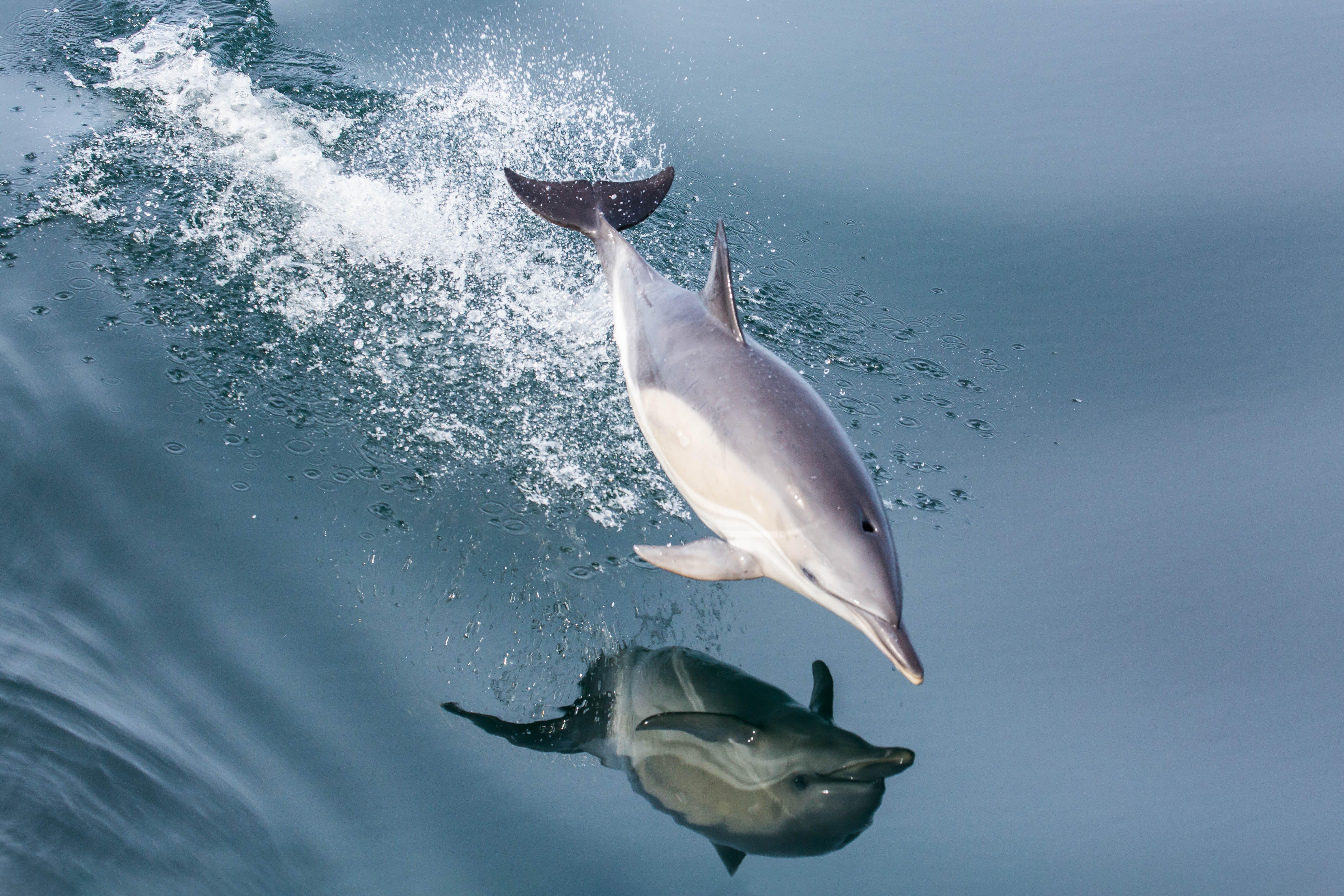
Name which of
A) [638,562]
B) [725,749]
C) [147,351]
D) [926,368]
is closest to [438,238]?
[147,351]

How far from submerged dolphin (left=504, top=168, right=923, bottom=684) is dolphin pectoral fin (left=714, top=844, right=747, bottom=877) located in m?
0.77

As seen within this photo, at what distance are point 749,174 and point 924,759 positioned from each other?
4.61 m

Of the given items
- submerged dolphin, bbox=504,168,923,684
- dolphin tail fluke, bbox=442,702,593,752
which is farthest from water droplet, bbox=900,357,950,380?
dolphin tail fluke, bbox=442,702,593,752

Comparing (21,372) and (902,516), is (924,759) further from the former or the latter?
(21,372)

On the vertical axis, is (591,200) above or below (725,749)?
above

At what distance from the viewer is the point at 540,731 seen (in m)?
3.35

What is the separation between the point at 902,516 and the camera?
14.3ft

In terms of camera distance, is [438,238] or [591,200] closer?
[591,200]

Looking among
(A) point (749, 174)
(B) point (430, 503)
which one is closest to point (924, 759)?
(B) point (430, 503)

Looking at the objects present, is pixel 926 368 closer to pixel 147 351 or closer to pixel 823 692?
pixel 823 692

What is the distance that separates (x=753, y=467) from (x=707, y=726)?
3.02 feet

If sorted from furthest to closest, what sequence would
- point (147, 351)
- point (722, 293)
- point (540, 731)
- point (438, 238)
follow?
point (438, 238) < point (147, 351) < point (722, 293) < point (540, 731)

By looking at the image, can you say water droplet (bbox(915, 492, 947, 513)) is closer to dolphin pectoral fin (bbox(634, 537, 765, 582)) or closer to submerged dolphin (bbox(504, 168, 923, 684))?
submerged dolphin (bbox(504, 168, 923, 684))

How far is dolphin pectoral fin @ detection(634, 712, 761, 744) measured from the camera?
3.29 meters
